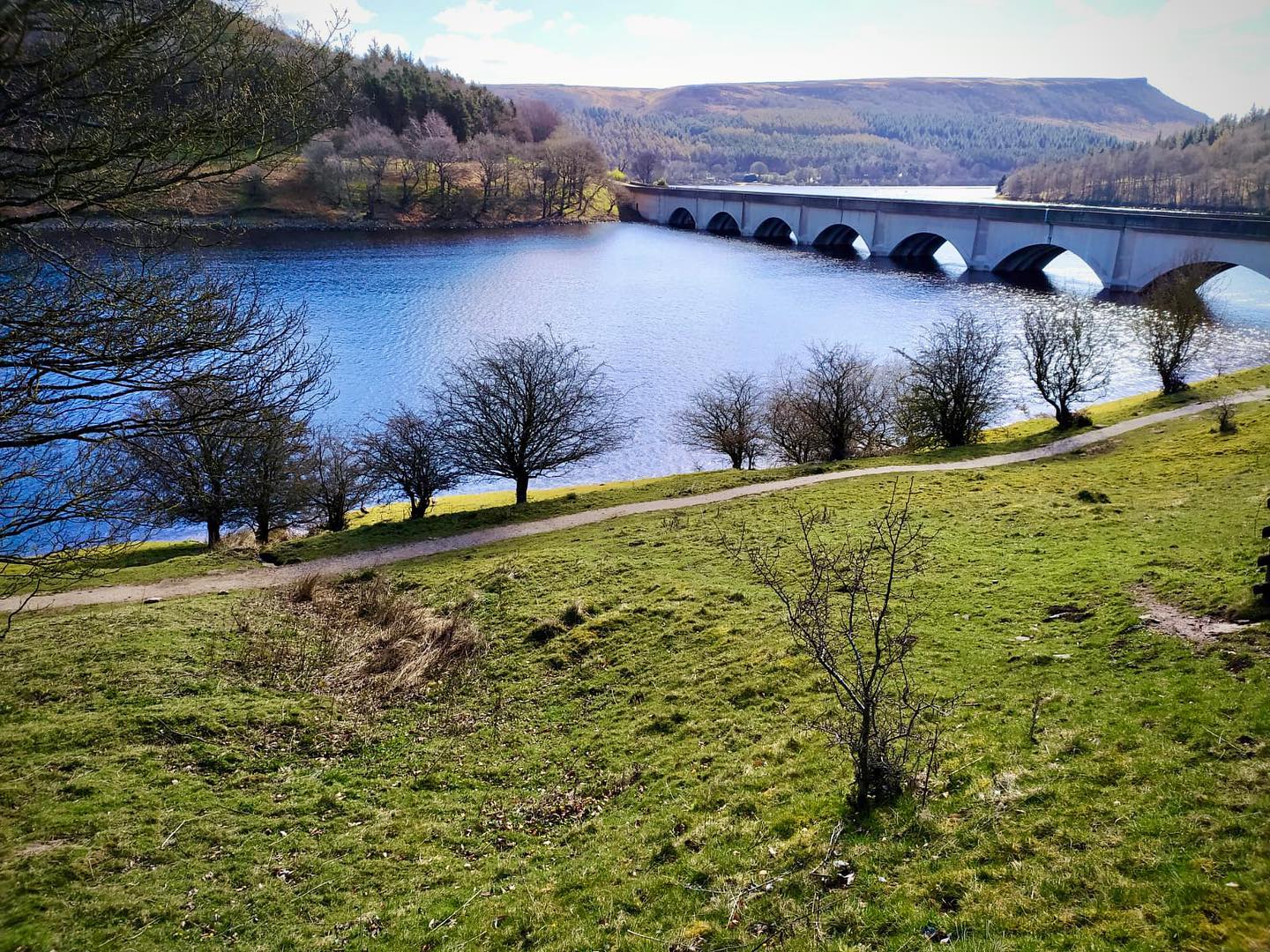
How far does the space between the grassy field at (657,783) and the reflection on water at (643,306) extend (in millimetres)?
28731

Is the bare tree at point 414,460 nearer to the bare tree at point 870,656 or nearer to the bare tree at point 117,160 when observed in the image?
the bare tree at point 870,656

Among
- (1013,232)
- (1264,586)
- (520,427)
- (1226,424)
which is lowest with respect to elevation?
(520,427)

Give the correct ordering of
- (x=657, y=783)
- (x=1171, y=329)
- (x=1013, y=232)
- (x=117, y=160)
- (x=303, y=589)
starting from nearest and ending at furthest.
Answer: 1. (x=117, y=160)
2. (x=657, y=783)
3. (x=303, y=589)
4. (x=1171, y=329)
5. (x=1013, y=232)

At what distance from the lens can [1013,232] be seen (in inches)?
3342

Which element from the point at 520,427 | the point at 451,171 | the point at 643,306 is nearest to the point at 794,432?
the point at 520,427

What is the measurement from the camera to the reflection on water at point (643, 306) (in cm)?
5284

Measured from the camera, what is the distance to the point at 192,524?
3984cm

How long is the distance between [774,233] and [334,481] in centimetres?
10985

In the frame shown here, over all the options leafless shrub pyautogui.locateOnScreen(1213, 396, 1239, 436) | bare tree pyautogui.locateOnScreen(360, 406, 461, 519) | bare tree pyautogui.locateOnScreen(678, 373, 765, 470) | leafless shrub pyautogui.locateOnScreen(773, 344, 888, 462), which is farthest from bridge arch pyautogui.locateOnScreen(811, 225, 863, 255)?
bare tree pyautogui.locateOnScreen(360, 406, 461, 519)

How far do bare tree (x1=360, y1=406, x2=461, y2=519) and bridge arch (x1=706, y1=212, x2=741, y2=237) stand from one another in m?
109

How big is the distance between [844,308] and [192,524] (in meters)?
57.3

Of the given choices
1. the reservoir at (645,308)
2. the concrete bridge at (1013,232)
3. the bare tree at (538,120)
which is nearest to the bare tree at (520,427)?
the reservoir at (645,308)

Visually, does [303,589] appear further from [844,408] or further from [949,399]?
[949,399]

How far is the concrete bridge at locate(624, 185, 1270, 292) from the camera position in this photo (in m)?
65.6
